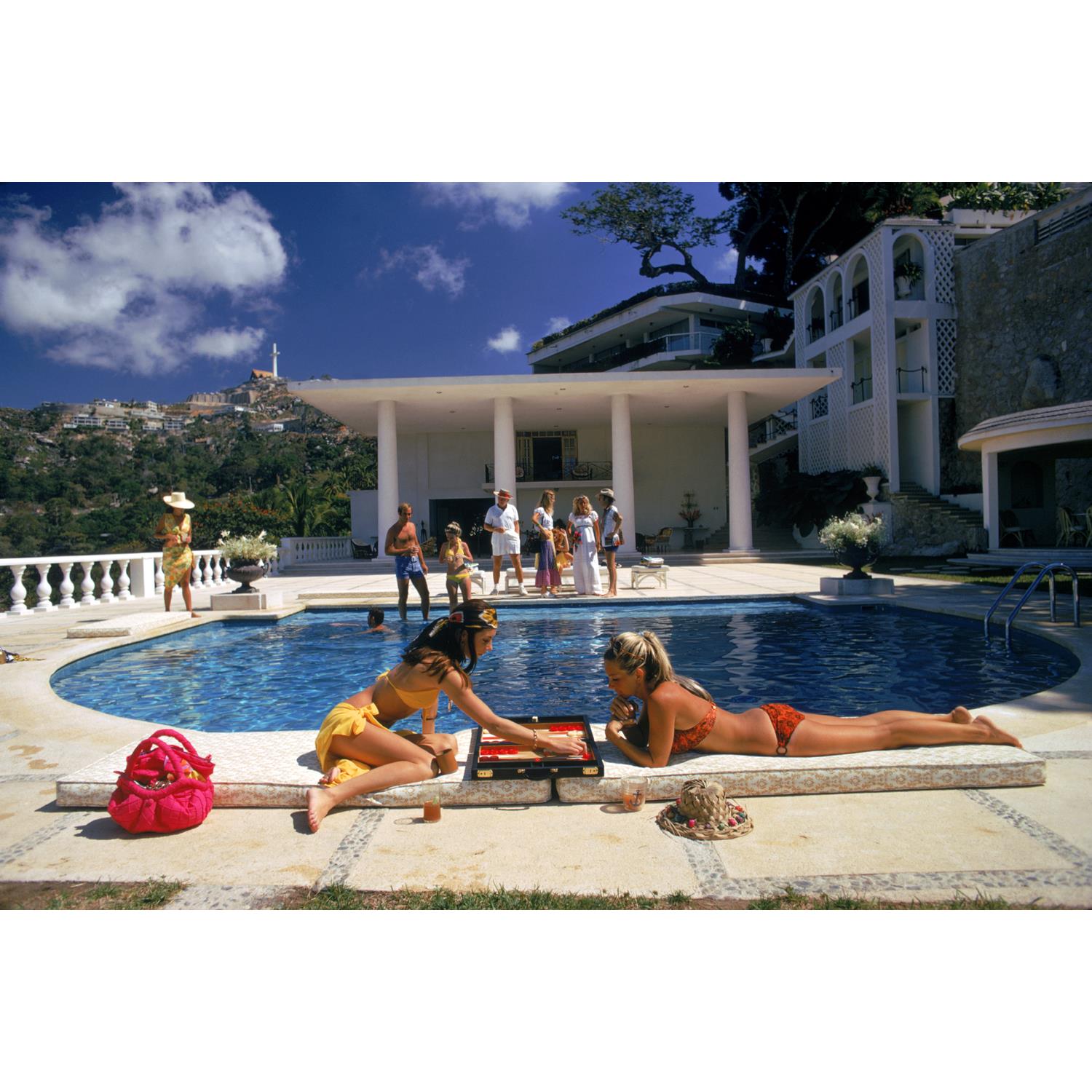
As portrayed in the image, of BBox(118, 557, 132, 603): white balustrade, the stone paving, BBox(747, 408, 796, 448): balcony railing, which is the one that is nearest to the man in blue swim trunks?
the stone paving

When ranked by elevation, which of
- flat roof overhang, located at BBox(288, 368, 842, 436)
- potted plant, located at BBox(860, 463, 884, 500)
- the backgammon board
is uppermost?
flat roof overhang, located at BBox(288, 368, 842, 436)

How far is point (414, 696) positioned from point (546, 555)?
7.81 metres

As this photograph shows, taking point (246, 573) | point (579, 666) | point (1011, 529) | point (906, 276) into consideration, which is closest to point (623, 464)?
point (1011, 529)

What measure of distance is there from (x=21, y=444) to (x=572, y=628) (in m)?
33.4

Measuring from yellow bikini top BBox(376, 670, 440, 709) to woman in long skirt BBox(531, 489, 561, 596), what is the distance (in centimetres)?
727

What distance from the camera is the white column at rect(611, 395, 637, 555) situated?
18781mm

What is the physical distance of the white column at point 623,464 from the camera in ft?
61.6

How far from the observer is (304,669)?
7.19 meters

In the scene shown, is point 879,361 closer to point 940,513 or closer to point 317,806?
point 940,513

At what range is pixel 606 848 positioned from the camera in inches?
105

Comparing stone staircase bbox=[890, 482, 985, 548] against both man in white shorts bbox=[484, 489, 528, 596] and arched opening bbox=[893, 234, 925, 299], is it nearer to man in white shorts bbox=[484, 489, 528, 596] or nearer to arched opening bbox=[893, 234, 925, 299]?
arched opening bbox=[893, 234, 925, 299]
